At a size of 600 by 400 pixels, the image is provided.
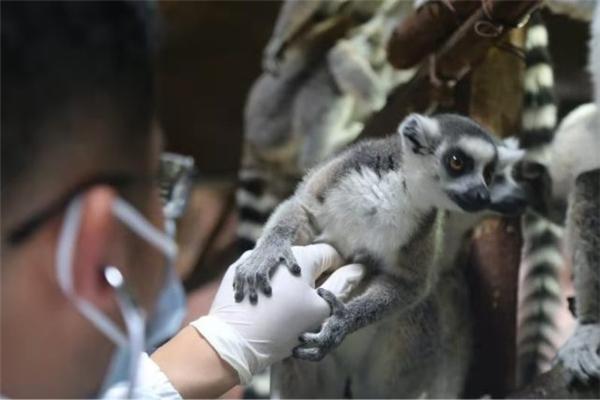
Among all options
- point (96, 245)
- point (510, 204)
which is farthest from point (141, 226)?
point (510, 204)

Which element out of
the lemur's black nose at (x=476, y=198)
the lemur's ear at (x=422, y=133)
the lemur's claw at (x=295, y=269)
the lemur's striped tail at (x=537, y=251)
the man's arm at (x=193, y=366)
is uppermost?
the lemur's ear at (x=422, y=133)

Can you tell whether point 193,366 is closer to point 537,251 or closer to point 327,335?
point 327,335

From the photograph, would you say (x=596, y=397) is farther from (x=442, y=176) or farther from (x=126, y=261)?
(x=126, y=261)

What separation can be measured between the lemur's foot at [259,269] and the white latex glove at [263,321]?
0.01m

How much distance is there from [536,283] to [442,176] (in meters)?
0.82

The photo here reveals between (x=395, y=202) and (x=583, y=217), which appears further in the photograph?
(x=583, y=217)

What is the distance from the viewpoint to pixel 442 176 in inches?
67.8


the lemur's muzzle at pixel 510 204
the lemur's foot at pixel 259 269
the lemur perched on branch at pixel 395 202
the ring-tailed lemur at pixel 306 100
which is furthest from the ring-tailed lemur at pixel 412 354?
the ring-tailed lemur at pixel 306 100

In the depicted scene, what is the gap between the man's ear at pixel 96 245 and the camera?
2.98ft

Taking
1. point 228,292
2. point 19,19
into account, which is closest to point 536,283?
point 228,292

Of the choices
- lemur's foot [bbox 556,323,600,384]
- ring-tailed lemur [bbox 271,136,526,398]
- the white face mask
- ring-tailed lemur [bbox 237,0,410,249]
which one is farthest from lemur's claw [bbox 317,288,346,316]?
ring-tailed lemur [bbox 237,0,410,249]

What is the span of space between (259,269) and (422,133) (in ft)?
1.44

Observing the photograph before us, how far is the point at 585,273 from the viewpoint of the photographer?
2.06m

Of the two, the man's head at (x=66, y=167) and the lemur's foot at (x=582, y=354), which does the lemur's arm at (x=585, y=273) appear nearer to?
the lemur's foot at (x=582, y=354)
